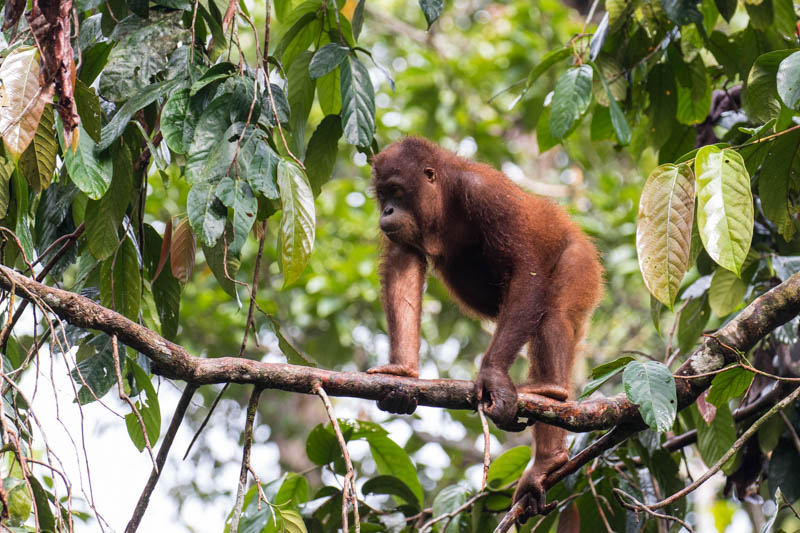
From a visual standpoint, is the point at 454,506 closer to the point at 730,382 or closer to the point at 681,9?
Answer: the point at 730,382

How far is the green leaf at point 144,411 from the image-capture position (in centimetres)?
311

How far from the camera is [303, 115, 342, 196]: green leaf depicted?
3.68 metres

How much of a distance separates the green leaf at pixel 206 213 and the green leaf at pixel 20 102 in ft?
1.82

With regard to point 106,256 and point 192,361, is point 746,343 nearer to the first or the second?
point 192,361

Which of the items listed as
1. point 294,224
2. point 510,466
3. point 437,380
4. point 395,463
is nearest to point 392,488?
point 395,463

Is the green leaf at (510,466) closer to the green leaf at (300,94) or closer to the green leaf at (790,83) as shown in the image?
the green leaf at (300,94)

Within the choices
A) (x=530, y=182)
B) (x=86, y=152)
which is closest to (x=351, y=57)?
(x=86, y=152)

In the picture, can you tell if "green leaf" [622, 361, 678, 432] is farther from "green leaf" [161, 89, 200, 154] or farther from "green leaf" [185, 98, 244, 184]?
"green leaf" [161, 89, 200, 154]

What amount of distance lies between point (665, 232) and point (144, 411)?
2068 mm

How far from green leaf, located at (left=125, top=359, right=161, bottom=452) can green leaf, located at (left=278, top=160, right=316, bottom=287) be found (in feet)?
2.83


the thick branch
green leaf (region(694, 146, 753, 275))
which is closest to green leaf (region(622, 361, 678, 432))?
the thick branch

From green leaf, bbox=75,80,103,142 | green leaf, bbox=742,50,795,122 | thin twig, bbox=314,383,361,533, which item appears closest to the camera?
thin twig, bbox=314,383,361,533

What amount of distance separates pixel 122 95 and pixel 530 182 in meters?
8.44

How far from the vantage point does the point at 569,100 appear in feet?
12.3
